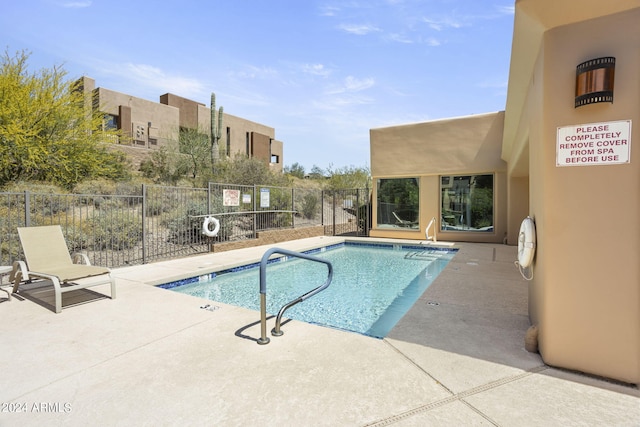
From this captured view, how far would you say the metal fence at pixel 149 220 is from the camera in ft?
24.5

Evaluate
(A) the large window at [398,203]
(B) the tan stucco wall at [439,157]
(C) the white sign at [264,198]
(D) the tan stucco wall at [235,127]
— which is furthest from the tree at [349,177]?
(C) the white sign at [264,198]

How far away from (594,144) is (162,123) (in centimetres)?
3144

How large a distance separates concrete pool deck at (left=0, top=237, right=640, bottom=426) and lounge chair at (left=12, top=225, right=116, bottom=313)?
0.47m

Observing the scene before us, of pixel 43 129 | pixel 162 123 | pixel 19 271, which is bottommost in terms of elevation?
pixel 19 271

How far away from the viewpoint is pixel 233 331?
335 centimetres

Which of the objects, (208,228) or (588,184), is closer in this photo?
(588,184)

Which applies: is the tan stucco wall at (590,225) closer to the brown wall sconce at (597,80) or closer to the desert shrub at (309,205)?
the brown wall sconce at (597,80)

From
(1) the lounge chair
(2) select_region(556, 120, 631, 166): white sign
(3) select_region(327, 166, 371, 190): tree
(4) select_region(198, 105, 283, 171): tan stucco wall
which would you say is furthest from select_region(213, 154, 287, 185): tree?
(2) select_region(556, 120, 631, 166): white sign

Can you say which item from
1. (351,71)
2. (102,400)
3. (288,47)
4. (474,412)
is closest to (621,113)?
(474,412)

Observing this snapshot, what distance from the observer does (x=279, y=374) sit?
2.48 m

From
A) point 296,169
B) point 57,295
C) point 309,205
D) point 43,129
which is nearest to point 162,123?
point 43,129

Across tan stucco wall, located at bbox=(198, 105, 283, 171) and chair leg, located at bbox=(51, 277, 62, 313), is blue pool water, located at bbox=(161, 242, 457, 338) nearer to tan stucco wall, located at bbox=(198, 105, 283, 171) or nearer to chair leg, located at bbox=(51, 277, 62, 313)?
chair leg, located at bbox=(51, 277, 62, 313)

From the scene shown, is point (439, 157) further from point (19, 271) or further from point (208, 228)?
point (19, 271)

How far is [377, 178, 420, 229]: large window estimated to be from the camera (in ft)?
39.9
